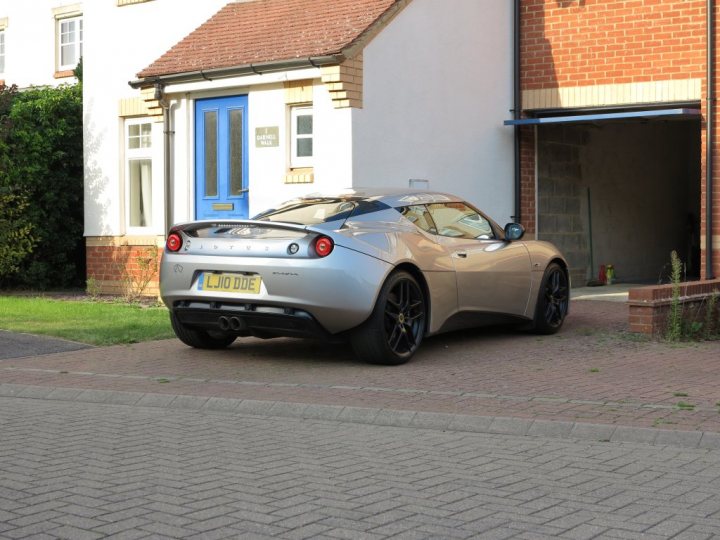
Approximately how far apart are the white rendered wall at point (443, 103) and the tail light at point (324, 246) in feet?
17.2

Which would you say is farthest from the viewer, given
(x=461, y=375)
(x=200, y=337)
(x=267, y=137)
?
(x=267, y=137)

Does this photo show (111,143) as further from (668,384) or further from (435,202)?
(668,384)

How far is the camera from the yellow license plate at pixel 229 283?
31.1ft

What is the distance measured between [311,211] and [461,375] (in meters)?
2.11

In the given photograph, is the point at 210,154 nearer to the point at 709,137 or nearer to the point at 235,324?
the point at 709,137

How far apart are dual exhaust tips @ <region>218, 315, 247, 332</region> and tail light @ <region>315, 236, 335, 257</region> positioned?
3.04 feet

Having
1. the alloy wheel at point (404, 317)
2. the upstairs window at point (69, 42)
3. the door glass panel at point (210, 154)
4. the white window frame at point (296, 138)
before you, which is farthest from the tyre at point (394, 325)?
the upstairs window at point (69, 42)

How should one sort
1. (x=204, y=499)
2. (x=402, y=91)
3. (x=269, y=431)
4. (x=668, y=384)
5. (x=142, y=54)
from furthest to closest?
(x=142, y=54) < (x=402, y=91) < (x=668, y=384) < (x=269, y=431) < (x=204, y=499)

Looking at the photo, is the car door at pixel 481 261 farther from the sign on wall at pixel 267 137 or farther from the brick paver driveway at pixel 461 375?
the sign on wall at pixel 267 137

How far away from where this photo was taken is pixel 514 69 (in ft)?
57.4

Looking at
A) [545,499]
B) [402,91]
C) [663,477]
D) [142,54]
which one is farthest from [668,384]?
[142,54]

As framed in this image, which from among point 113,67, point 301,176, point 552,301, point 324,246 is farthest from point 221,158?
point 324,246

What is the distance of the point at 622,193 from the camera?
2041 centimetres

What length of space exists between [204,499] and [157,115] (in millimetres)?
11787
